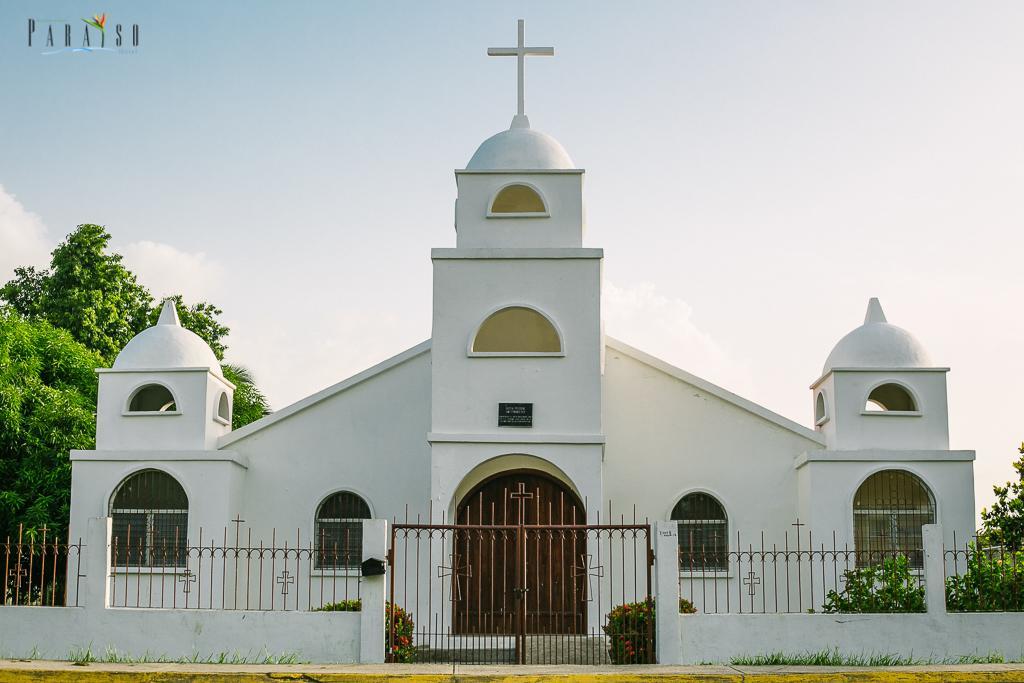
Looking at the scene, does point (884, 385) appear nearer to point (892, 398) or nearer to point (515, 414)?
point (892, 398)

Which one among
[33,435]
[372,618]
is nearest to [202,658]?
[372,618]

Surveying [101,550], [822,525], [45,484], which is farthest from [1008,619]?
[45,484]

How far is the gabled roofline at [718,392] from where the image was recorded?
1936 centimetres

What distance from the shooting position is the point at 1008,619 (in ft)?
45.0

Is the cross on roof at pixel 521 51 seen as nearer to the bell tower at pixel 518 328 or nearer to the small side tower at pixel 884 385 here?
the bell tower at pixel 518 328

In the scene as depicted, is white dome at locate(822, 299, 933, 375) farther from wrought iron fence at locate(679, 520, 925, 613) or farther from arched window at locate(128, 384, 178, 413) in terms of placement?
arched window at locate(128, 384, 178, 413)

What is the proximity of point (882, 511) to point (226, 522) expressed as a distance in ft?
33.3

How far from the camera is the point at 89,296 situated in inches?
1246

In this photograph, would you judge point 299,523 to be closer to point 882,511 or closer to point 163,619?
point 163,619

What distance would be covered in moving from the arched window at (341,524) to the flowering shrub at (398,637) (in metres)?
4.57

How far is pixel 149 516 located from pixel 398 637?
21.5 ft

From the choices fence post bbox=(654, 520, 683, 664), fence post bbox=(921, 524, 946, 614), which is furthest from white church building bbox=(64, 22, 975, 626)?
fence post bbox=(921, 524, 946, 614)

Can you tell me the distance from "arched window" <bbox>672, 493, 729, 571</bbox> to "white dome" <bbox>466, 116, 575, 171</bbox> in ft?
18.9

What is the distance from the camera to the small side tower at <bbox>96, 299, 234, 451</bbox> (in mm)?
19250
